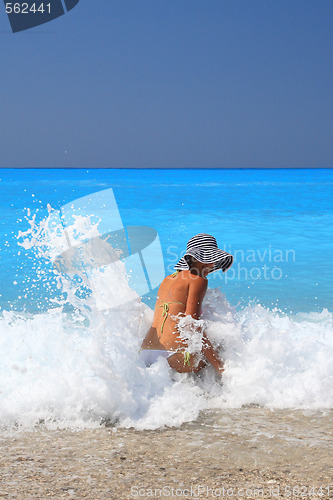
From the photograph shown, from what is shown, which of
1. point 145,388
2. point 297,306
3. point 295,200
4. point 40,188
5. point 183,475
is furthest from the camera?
point 40,188

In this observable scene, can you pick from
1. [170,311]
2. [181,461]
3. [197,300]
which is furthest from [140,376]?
[181,461]

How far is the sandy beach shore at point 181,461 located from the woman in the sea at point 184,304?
18.1 inches

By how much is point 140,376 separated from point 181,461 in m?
0.85

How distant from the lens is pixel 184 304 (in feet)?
11.8

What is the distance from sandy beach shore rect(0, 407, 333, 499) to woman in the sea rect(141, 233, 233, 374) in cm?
46

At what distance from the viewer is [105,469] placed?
2580 mm

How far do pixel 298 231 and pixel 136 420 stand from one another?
41.1 ft

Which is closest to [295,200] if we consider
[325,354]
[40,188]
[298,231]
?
[298,231]

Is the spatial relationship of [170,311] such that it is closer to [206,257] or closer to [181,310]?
[181,310]

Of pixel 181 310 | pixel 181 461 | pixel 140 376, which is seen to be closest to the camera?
pixel 181 461

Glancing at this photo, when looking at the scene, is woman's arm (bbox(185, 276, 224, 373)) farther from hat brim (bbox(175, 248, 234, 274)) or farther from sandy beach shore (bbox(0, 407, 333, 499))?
sandy beach shore (bbox(0, 407, 333, 499))

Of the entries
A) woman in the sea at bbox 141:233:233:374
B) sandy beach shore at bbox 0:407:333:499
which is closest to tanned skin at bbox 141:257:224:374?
woman in the sea at bbox 141:233:233:374

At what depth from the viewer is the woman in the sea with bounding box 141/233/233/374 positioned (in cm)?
354

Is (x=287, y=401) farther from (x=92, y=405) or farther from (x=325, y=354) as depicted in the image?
(x=92, y=405)
